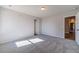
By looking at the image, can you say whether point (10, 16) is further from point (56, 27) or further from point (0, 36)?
point (56, 27)

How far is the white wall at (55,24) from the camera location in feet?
21.3

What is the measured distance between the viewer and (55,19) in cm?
732

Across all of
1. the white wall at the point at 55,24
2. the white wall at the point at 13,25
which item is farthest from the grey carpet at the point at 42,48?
the white wall at the point at 55,24

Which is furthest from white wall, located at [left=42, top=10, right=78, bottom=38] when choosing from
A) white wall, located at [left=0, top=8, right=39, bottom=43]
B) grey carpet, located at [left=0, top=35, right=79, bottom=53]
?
grey carpet, located at [left=0, top=35, right=79, bottom=53]

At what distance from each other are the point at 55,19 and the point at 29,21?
2.58m

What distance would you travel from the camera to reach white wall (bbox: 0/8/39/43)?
5.20 m

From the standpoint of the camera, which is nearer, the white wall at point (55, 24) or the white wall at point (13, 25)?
the white wall at point (13, 25)

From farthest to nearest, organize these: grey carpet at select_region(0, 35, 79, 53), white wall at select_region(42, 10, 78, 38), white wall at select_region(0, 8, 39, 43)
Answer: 1. white wall at select_region(42, 10, 78, 38)
2. white wall at select_region(0, 8, 39, 43)
3. grey carpet at select_region(0, 35, 79, 53)

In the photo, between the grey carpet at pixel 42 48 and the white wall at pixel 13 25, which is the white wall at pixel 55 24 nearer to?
the white wall at pixel 13 25

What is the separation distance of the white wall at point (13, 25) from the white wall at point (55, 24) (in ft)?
6.53

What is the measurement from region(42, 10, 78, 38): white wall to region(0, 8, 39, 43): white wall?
1990 mm

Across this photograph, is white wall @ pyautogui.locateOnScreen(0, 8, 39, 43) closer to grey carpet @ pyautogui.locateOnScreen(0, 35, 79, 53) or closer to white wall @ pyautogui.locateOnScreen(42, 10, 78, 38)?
grey carpet @ pyautogui.locateOnScreen(0, 35, 79, 53)

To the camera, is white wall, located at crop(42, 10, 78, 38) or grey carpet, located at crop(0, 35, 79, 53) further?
white wall, located at crop(42, 10, 78, 38)

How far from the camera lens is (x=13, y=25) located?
592 centimetres
